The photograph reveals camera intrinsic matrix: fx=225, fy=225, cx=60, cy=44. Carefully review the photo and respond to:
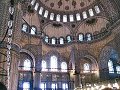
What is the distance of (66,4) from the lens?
26828 mm

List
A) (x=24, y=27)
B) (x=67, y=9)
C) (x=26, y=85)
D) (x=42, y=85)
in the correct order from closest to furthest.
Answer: (x=26, y=85) < (x=24, y=27) < (x=42, y=85) < (x=67, y=9)

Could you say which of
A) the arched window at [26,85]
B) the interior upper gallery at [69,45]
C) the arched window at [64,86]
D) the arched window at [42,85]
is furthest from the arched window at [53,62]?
the arched window at [26,85]

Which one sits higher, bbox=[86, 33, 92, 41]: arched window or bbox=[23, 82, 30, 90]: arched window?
bbox=[86, 33, 92, 41]: arched window

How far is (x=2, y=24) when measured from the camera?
16516mm

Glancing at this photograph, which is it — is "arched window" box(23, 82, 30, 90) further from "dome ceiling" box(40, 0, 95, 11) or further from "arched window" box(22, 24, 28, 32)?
"dome ceiling" box(40, 0, 95, 11)

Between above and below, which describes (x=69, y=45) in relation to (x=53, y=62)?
above

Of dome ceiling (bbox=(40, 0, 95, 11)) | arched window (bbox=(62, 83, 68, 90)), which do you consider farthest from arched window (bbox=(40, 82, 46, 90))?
dome ceiling (bbox=(40, 0, 95, 11))

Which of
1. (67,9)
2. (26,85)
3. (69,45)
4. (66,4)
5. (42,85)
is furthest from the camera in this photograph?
(67,9)

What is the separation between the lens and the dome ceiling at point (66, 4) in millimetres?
26234

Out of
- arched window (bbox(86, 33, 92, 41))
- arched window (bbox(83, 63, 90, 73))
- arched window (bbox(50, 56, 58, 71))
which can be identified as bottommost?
arched window (bbox(83, 63, 90, 73))

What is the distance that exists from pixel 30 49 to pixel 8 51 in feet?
23.0

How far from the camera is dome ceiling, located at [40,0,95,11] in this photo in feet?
86.1

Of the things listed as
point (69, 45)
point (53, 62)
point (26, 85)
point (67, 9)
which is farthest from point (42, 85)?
point (67, 9)

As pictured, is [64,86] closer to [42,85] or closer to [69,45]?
[42,85]
